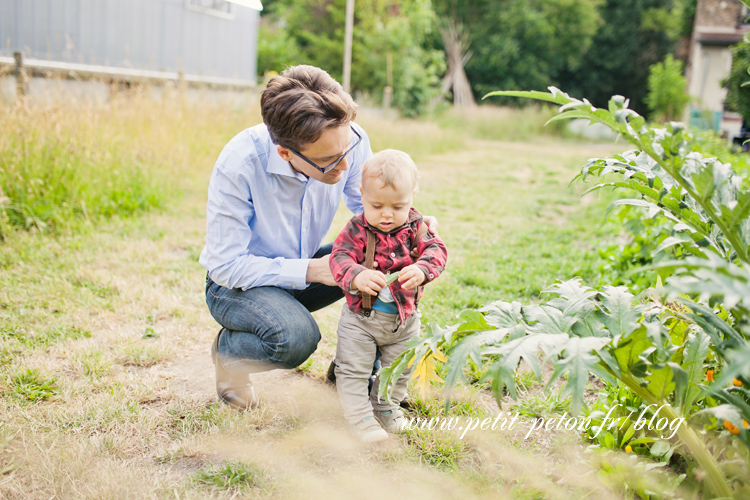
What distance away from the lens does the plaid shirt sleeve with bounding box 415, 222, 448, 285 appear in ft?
6.90

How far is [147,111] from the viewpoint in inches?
243

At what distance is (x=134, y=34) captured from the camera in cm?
1018

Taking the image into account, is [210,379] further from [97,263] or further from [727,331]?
[727,331]

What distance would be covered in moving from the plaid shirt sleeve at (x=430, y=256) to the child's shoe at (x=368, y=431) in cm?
57

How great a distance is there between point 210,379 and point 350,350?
84 centimetres

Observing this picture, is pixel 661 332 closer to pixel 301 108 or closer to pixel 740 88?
pixel 301 108

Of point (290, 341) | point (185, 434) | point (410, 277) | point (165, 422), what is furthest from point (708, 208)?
point (165, 422)

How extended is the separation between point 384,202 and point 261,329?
2.24 ft

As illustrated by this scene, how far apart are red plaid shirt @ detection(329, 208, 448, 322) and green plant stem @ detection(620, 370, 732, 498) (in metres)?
0.77

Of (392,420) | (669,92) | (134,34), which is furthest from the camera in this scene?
(669,92)

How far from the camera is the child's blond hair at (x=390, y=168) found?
205cm

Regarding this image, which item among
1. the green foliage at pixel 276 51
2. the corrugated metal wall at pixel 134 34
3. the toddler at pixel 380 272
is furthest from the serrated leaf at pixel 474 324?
the green foliage at pixel 276 51

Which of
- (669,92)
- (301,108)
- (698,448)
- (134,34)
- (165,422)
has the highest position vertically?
(669,92)

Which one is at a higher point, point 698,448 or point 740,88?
point 740,88
